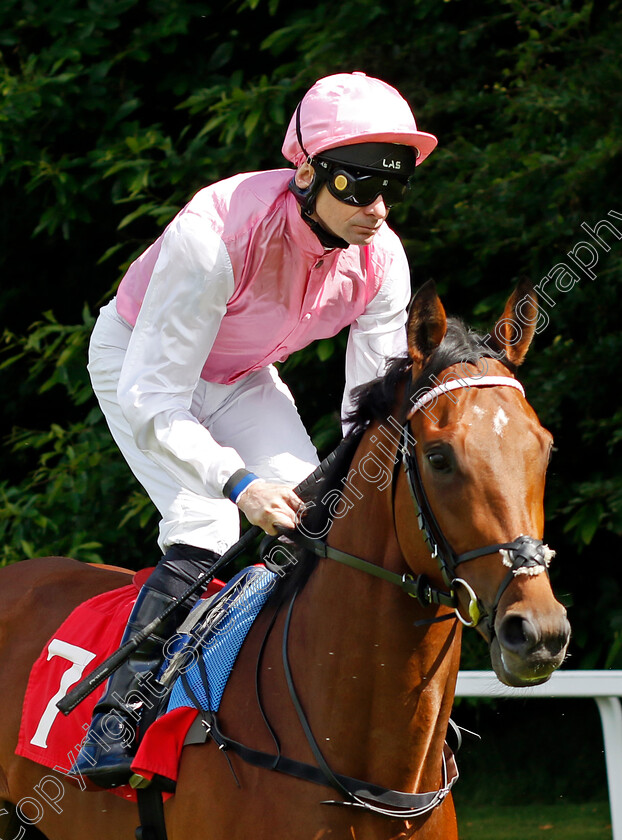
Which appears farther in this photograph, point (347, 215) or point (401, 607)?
point (347, 215)

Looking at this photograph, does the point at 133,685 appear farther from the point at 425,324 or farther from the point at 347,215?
the point at 347,215

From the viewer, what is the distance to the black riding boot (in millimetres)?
2740

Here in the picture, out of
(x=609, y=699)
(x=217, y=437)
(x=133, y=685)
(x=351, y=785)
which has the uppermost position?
(x=217, y=437)

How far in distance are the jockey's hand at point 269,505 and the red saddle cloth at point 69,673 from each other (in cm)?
64

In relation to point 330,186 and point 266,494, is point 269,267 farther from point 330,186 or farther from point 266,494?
point 266,494

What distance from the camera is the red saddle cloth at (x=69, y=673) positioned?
301 centimetres

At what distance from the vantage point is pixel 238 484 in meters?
2.54

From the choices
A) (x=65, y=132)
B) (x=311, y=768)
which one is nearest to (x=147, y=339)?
(x=311, y=768)

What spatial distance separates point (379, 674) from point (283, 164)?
402 cm

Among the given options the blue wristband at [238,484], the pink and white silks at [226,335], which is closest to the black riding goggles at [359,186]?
the pink and white silks at [226,335]

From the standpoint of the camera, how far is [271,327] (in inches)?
122

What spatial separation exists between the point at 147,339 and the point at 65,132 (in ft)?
14.4

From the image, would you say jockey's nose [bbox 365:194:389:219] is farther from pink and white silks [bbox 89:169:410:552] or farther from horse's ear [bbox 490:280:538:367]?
horse's ear [bbox 490:280:538:367]

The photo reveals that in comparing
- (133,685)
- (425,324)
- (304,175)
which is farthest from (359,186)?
(133,685)
